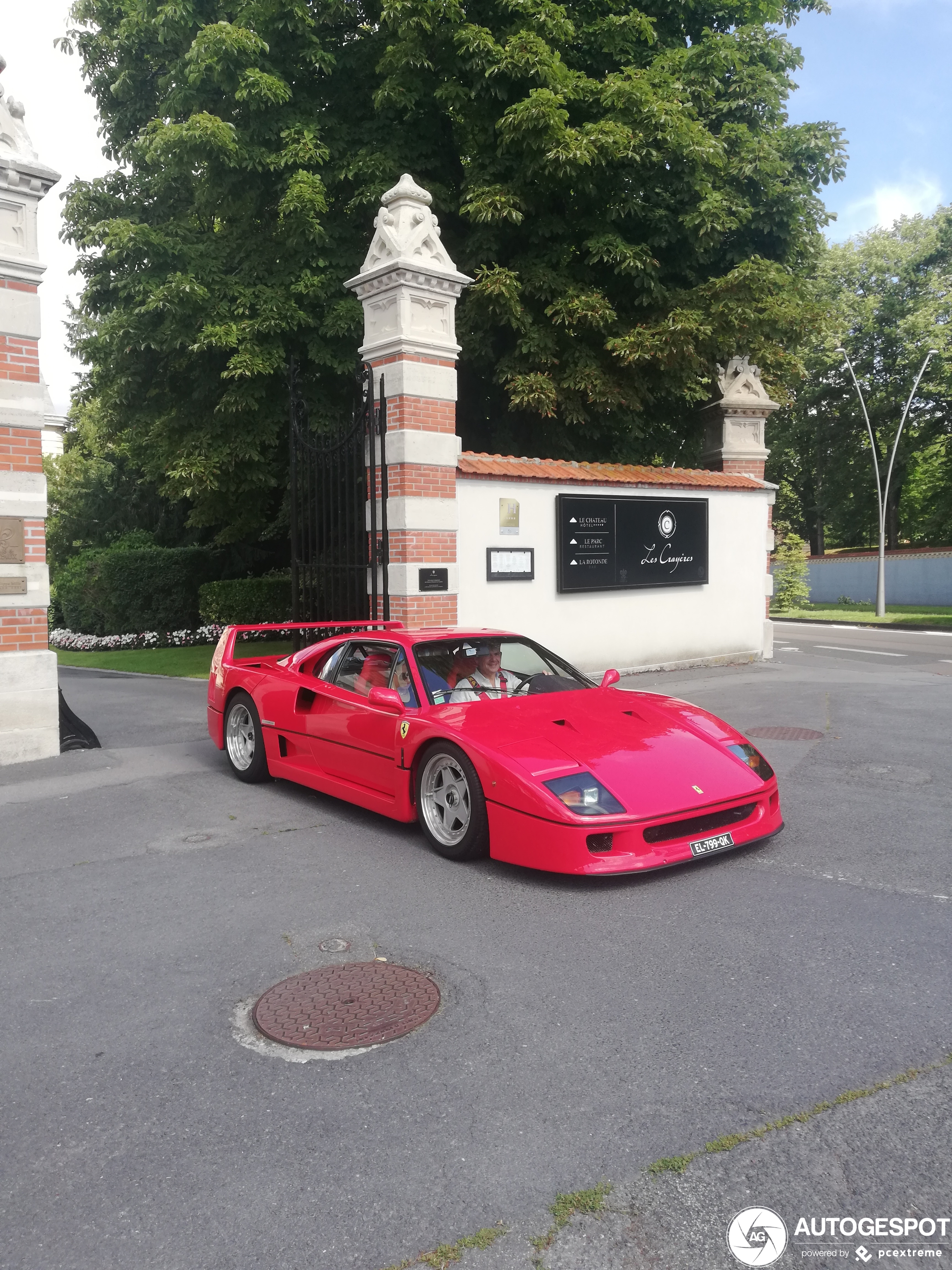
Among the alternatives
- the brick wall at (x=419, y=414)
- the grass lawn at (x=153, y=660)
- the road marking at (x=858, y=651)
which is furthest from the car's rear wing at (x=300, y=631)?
the road marking at (x=858, y=651)

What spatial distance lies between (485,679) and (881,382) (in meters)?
44.6

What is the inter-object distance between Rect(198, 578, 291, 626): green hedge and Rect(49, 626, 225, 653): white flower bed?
55cm

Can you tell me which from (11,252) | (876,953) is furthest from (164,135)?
(876,953)

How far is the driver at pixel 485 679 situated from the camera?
21.0 ft

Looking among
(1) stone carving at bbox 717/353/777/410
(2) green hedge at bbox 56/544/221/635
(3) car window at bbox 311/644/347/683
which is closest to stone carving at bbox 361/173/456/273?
(3) car window at bbox 311/644/347/683

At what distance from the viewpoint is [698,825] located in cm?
531

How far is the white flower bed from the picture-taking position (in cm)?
2397

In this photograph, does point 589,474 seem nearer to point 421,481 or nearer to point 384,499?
point 421,481

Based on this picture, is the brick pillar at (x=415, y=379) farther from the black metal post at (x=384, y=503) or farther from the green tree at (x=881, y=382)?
the green tree at (x=881, y=382)

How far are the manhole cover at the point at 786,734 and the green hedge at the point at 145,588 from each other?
736 inches

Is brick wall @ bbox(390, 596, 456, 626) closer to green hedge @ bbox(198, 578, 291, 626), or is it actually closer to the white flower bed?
green hedge @ bbox(198, 578, 291, 626)

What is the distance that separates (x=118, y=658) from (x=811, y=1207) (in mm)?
20643

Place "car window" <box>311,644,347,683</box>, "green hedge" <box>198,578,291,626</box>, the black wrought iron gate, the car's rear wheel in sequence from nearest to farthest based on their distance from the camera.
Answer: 1. the car's rear wheel
2. "car window" <box>311,644,347,683</box>
3. the black wrought iron gate
4. "green hedge" <box>198,578,291,626</box>

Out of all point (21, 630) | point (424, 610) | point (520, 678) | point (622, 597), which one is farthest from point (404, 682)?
point (622, 597)
